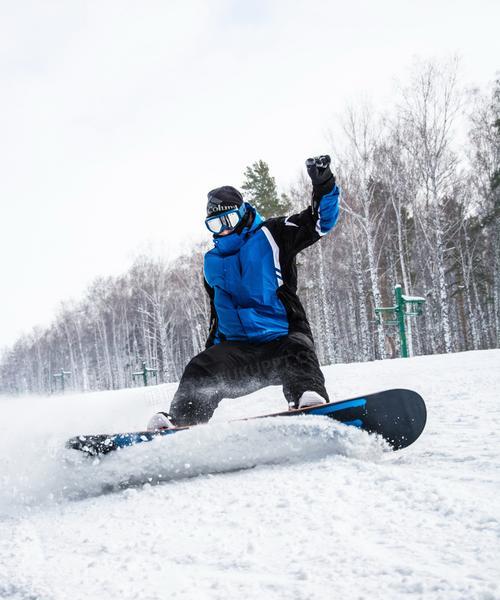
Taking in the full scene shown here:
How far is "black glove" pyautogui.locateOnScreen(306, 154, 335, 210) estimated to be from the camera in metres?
2.42

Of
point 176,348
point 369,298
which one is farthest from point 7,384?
point 369,298

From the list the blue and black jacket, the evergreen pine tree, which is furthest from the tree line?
the blue and black jacket

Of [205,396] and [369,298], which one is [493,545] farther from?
[369,298]

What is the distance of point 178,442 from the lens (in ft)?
5.93

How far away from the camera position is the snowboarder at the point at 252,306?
2.40 metres

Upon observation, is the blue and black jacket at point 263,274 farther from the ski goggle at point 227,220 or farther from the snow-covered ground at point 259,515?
the snow-covered ground at point 259,515

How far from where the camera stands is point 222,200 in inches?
108

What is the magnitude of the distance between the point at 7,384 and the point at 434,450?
6492 centimetres

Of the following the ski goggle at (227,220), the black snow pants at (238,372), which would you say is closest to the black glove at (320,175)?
the ski goggle at (227,220)

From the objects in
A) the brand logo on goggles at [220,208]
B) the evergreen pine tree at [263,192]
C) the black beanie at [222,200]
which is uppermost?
the evergreen pine tree at [263,192]

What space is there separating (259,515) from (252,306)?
4.72ft

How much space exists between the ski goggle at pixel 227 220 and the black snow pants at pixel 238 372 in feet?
2.19

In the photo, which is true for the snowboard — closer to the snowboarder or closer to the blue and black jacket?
the snowboarder

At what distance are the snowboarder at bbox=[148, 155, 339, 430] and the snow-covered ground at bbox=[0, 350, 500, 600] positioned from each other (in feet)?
1.55
